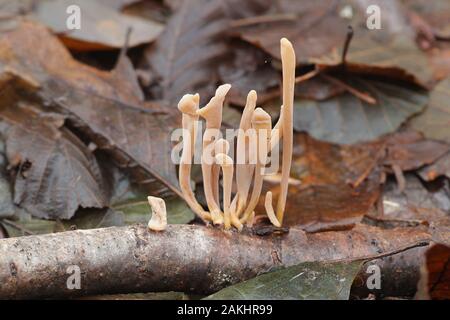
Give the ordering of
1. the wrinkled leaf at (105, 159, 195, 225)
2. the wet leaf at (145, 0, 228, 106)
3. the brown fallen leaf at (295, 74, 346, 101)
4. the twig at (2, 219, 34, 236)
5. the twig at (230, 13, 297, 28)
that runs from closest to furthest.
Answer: the twig at (2, 219, 34, 236)
the wrinkled leaf at (105, 159, 195, 225)
the brown fallen leaf at (295, 74, 346, 101)
the wet leaf at (145, 0, 228, 106)
the twig at (230, 13, 297, 28)

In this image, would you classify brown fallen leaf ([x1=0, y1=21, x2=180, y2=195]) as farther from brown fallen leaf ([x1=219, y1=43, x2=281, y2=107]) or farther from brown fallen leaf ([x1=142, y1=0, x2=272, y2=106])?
Result: brown fallen leaf ([x1=219, y1=43, x2=281, y2=107])

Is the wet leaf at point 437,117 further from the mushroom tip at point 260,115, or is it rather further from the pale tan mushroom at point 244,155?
the mushroom tip at point 260,115

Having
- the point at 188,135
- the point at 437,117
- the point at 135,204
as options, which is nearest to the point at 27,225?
the point at 135,204

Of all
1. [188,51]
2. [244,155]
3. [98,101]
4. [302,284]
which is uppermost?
[188,51]

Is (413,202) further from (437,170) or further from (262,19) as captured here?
(262,19)

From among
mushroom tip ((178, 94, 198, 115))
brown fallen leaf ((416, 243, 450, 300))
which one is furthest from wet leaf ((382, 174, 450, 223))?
mushroom tip ((178, 94, 198, 115))
